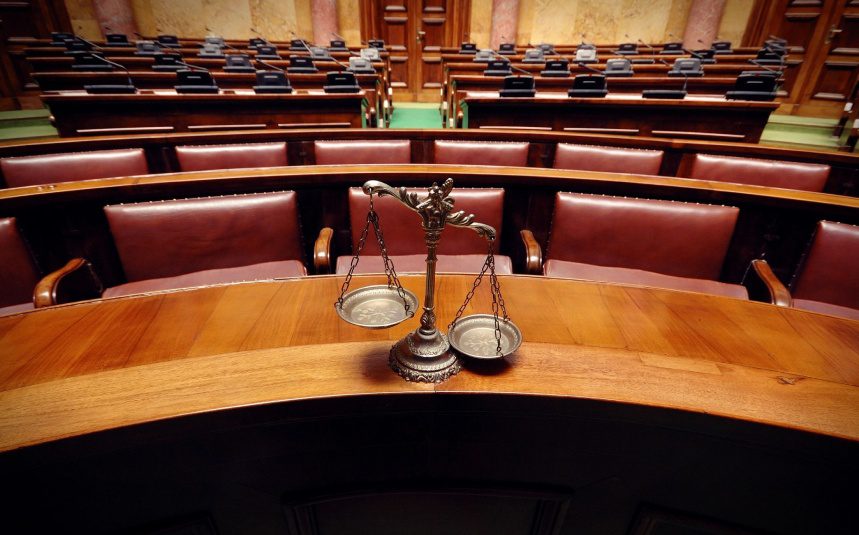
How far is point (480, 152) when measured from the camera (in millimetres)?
2256

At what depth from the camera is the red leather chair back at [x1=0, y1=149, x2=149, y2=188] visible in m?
1.85

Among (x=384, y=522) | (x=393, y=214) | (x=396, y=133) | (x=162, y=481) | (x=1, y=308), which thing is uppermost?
(x=396, y=133)

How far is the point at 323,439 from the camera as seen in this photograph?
0.72 m

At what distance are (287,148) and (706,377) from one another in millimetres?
2295

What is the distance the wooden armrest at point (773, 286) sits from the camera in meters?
1.27

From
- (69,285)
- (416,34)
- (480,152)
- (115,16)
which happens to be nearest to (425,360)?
(69,285)

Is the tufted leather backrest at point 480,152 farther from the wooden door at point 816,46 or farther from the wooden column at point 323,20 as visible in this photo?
the wooden column at point 323,20

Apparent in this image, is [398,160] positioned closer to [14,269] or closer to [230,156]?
[230,156]

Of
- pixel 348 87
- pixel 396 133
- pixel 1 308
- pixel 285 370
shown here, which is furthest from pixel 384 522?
pixel 348 87

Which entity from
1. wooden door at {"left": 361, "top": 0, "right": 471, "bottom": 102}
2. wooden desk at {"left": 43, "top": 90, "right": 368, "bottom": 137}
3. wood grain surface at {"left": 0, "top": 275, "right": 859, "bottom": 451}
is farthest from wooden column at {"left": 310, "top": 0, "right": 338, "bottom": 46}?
wood grain surface at {"left": 0, "top": 275, "right": 859, "bottom": 451}

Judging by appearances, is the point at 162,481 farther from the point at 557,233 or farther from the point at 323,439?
the point at 557,233

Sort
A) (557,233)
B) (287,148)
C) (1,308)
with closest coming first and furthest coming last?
(1,308), (557,233), (287,148)

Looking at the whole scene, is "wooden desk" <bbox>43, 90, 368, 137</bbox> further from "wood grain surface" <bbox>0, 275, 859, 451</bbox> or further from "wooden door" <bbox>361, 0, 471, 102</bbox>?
"wooden door" <bbox>361, 0, 471, 102</bbox>

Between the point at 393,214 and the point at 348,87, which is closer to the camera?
the point at 393,214
